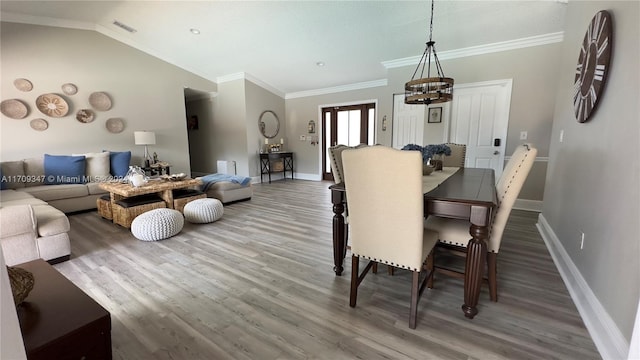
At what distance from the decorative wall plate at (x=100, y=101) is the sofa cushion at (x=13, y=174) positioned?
144cm

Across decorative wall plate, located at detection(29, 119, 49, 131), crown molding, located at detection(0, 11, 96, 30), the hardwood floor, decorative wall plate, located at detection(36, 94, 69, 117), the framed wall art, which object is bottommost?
the hardwood floor

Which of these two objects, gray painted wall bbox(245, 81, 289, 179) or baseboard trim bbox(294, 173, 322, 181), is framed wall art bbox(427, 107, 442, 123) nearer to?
baseboard trim bbox(294, 173, 322, 181)

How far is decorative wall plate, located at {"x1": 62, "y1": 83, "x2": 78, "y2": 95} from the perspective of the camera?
4.52 metres

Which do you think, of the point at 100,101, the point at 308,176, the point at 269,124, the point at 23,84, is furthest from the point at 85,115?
the point at 308,176

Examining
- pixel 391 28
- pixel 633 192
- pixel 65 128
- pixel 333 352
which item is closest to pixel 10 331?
pixel 333 352

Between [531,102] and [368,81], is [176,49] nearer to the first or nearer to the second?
[368,81]

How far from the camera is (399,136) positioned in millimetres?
5293

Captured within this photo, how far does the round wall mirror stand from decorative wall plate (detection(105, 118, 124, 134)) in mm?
2831

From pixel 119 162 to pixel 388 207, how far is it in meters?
5.12

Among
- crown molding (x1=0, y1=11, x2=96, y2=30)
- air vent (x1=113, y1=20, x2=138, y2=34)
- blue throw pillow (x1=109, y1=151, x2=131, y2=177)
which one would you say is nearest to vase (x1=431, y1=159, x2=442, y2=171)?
blue throw pillow (x1=109, y1=151, x2=131, y2=177)

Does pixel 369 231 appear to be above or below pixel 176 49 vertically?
below

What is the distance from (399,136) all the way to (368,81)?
1623 mm

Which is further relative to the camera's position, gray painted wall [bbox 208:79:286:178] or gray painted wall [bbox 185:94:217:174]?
gray painted wall [bbox 185:94:217:174]

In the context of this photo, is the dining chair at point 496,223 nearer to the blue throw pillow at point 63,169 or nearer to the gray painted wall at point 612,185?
the gray painted wall at point 612,185
